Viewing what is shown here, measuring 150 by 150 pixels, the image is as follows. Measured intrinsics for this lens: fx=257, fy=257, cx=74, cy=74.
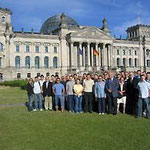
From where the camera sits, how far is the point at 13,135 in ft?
38.5

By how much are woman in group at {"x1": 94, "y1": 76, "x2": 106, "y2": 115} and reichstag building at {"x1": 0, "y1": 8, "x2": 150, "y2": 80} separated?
5336cm

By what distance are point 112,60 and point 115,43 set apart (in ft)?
21.8

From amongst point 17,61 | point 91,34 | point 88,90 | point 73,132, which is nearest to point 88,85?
point 88,90

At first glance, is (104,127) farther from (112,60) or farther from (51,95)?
(112,60)

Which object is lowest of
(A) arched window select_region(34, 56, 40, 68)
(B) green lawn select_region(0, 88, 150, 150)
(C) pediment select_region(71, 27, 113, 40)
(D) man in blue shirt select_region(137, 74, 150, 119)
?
(B) green lawn select_region(0, 88, 150, 150)

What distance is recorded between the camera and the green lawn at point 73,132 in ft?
33.0

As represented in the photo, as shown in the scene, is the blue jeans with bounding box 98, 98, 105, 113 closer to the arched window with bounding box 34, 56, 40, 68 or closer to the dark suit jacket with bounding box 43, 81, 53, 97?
the dark suit jacket with bounding box 43, 81, 53, 97

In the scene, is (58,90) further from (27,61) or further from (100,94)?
(27,61)

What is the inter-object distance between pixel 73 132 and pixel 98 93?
17.7 feet

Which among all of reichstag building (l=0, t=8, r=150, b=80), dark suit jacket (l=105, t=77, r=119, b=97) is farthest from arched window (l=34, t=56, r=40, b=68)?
dark suit jacket (l=105, t=77, r=119, b=97)

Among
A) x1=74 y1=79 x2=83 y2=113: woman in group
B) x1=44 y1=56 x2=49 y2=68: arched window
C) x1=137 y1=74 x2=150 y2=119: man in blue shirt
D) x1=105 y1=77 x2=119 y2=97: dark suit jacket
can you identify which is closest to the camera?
x1=137 y1=74 x2=150 y2=119: man in blue shirt

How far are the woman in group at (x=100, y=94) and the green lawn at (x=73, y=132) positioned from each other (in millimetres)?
843

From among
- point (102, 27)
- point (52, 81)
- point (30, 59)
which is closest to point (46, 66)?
point (30, 59)

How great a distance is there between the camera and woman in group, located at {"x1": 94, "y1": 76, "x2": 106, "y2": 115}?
1684cm
